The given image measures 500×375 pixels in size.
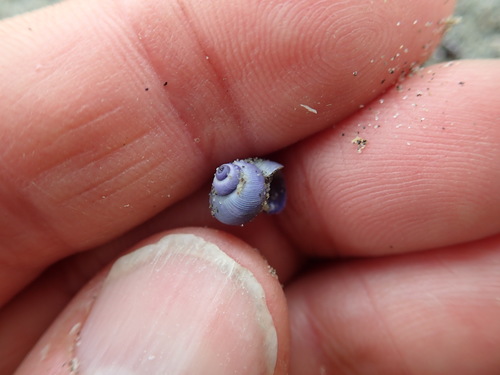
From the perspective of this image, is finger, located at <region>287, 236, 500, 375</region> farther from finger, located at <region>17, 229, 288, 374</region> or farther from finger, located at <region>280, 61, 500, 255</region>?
finger, located at <region>17, 229, 288, 374</region>

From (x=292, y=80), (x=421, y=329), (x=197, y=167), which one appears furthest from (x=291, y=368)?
(x=292, y=80)

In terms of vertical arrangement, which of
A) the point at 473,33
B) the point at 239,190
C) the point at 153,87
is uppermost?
the point at 153,87

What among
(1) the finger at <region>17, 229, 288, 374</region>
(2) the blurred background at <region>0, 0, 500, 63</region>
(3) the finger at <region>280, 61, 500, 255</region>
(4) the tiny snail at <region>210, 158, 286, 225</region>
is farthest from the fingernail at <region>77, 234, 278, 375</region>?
(2) the blurred background at <region>0, 0, 500, 63</region>

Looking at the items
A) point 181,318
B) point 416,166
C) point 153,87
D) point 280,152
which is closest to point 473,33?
point 416,166

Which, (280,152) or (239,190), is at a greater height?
(239,190)

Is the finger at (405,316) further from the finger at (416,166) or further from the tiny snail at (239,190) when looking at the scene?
the tiny snail at (239,190)


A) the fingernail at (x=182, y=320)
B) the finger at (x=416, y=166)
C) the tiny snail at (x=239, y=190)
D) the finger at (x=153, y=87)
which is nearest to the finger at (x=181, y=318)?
the fingernail at (x=182, y=320)

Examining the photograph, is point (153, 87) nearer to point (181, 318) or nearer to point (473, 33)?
point (181, 318)
